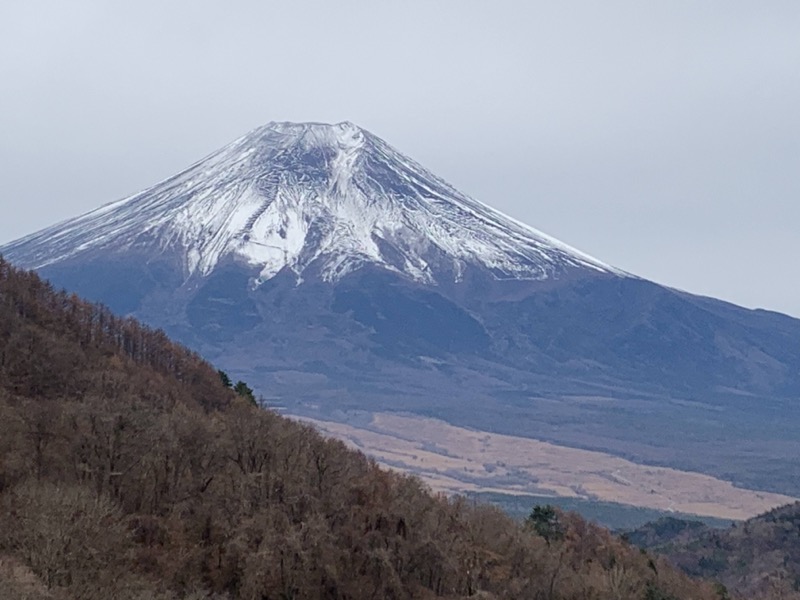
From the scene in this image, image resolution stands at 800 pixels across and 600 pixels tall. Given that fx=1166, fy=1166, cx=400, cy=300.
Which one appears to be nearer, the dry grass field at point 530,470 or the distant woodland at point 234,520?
the distant woodland at point 234,520

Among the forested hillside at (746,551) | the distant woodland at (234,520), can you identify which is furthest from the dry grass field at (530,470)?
the distant woodland at (234,520)

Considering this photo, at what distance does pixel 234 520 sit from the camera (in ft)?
107

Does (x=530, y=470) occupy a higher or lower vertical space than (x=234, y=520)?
lower

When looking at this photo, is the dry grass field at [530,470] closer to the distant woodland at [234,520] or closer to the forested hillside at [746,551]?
the forested hillside at [746,551]

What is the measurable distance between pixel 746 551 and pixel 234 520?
5686 centimetres

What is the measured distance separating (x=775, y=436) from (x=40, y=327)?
14955cm

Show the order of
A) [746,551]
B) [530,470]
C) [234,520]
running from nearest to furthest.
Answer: [234,520] → [746,551] → [530,470]

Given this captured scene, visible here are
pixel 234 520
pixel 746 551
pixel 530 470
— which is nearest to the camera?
pixel 234 520

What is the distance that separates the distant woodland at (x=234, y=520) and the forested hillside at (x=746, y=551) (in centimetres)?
3466

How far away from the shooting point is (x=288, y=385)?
647 feet

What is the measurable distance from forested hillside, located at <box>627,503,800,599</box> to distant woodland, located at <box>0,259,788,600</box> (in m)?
34.7

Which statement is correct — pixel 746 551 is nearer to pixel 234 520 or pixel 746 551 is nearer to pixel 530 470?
pixel 234 520

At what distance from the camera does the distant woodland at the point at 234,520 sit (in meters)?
25.9

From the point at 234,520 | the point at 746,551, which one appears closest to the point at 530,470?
the point at 746,551
